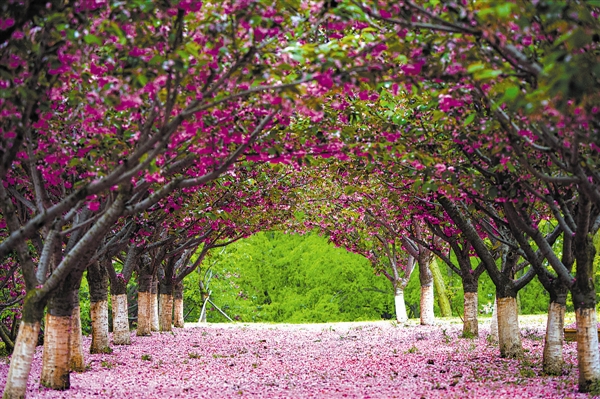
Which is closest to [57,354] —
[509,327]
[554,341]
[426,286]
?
[554,341]

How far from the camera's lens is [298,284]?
155ft

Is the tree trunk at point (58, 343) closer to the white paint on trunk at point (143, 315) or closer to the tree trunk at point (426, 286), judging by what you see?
the white paint on trunk at point (143, 315)

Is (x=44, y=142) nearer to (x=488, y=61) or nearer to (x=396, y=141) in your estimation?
(x=396, y=141)

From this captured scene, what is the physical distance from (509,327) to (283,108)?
10.1 meters

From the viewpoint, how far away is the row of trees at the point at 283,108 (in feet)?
20.6

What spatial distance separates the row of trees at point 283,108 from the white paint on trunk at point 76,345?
2.15 meters

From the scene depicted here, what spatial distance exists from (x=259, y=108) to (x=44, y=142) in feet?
11.7

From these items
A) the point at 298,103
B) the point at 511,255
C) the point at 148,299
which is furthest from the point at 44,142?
the point at 148,299

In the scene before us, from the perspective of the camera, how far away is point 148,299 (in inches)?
949

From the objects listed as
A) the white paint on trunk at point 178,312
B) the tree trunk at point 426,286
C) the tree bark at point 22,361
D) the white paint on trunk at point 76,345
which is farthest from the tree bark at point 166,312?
the tree bark at point 22,361

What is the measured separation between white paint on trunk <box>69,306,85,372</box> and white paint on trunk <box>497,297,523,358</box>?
10.3m

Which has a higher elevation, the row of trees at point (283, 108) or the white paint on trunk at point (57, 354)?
the row of trees at point (283, 108)

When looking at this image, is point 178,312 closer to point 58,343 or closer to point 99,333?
point 99,333

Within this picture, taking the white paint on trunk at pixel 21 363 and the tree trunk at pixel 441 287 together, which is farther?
the tree trunk at pixel 441 287
